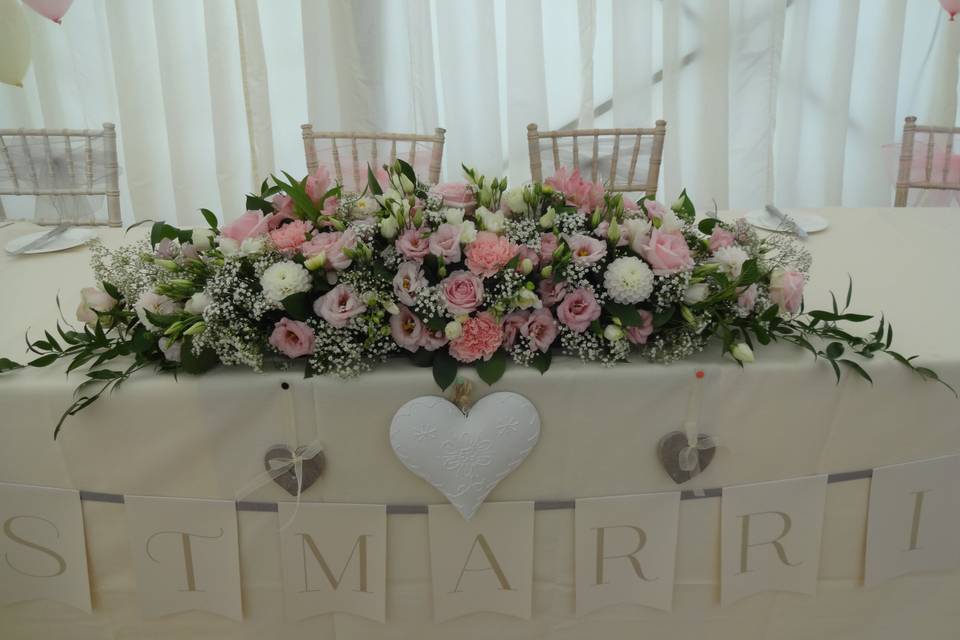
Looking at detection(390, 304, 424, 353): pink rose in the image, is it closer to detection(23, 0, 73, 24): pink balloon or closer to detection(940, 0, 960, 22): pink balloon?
detection(23, 0, 73, 24): pink balloon

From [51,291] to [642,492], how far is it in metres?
1.16

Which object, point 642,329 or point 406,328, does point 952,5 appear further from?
point 406,328

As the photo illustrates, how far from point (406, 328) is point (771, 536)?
642mm

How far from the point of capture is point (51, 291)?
144 centimetres

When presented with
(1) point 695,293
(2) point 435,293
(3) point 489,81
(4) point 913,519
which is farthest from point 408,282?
(3) point 489,81

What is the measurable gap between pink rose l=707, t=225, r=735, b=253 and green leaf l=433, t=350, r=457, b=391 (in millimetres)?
424

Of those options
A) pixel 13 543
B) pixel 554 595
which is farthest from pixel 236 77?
pixel 554 595

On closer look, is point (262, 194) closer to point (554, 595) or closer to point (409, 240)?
point (409, 240)

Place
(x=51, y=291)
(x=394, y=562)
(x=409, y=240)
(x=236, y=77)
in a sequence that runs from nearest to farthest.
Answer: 1. (x=409, y=240)
2. (x=394, y=562)
3. (x=51, y=291)
4. (x=236, y=77)

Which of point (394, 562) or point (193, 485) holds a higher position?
point (193, 485)

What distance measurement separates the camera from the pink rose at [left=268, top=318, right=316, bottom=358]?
3.29 feet

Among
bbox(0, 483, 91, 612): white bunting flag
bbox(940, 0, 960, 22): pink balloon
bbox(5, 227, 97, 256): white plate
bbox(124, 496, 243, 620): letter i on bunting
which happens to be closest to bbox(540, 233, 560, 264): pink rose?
bbox(124, 496, 243, 620): letter i on bunting

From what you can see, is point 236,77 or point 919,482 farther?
point 236,77

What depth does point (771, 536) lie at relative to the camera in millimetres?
1145
